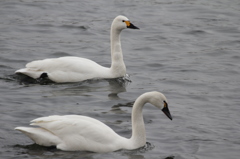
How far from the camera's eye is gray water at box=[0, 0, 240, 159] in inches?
406

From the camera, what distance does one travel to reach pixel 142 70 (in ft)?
Result: 49.1

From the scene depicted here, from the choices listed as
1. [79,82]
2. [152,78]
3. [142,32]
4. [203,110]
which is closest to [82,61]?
[79,82]

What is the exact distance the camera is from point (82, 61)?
1327cm

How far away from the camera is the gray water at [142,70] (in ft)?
33.8

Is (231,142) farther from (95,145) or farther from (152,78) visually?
(152,78)

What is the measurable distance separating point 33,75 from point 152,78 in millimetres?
2860

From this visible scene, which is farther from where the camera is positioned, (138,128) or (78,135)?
(138,128)

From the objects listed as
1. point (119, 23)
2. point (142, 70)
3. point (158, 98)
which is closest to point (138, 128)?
point (158, 98)

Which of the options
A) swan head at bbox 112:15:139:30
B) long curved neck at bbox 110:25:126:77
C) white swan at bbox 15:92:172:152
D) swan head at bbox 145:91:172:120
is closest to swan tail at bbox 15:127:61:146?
white swan at bbox 15:92:172:152

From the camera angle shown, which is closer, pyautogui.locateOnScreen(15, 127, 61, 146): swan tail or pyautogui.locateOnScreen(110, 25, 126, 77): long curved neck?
pyautogui.locateOnScreen(15, 127, 61, 146): swan tail

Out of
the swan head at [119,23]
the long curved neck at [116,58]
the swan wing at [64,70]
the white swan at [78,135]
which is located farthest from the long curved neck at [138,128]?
the swan head at [119,23]

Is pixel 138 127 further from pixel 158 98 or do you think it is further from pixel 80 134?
pixel 80 134

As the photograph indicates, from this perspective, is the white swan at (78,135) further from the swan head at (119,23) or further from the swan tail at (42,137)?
the swan head at (119,23)

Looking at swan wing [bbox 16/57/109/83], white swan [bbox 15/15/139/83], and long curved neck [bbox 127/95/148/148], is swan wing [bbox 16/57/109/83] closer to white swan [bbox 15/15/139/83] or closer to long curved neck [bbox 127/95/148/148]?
white swan [bbox 15/15/139/83]
